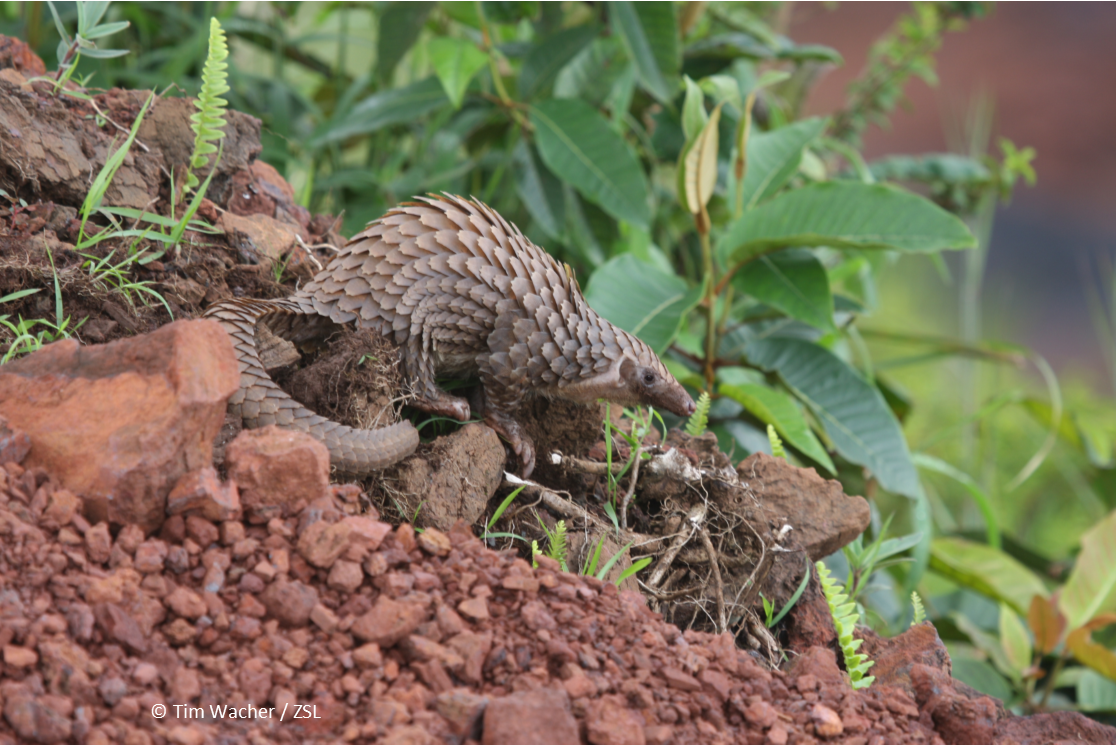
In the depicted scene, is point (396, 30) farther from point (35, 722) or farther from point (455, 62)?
point (35, 722)

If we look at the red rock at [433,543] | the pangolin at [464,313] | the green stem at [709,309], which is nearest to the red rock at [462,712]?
the red rock at [433,543]

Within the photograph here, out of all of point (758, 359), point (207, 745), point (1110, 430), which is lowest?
point (1110, 430)

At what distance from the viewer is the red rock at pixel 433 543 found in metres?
1.09

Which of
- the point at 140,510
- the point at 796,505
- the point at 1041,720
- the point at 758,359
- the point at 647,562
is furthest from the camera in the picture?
the point at 758,359

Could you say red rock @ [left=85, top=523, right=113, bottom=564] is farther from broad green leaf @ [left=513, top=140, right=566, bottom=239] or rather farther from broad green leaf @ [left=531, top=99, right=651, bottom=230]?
broad green leaf @ [left=513, top=140, right=566, bottom=239]

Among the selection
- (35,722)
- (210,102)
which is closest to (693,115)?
(210,102)

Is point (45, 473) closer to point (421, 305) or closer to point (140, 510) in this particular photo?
point (140, 510)

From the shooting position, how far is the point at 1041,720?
112 centimetres

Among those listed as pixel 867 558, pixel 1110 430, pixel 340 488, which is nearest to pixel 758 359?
pixel 867 558

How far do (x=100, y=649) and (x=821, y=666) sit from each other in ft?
2.99

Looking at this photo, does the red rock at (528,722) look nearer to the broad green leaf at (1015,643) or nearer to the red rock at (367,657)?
the red rock at (367,657)

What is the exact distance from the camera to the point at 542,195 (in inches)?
113

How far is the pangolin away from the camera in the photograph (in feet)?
4.50

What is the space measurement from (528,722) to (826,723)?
0.38 m
